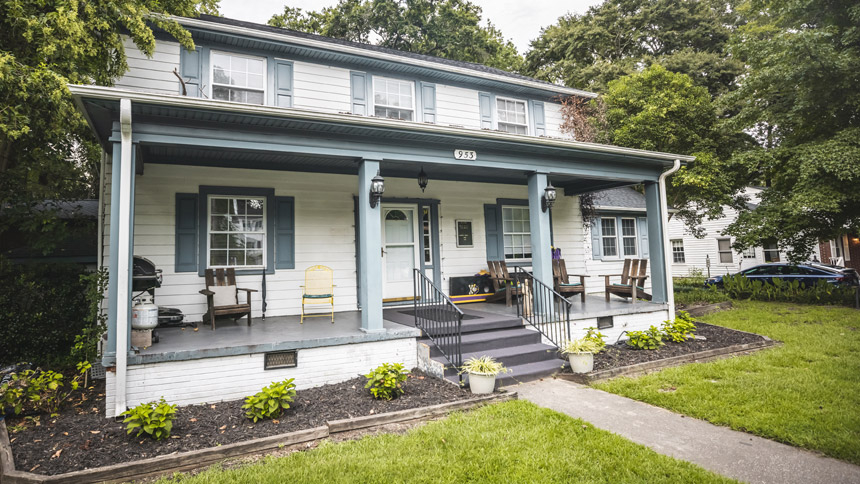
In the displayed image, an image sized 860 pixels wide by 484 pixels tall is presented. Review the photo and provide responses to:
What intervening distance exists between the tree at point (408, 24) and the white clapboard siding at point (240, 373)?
1792 cm

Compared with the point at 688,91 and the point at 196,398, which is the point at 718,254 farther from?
the point at 196,398

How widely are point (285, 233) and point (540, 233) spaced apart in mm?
4305

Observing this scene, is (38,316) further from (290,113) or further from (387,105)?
(387,105)

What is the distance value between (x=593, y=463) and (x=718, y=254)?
19809 millimetres

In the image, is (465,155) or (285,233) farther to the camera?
(285,233)

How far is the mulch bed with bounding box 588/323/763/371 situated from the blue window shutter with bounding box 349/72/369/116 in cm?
600

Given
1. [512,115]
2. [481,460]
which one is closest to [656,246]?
[512,115]

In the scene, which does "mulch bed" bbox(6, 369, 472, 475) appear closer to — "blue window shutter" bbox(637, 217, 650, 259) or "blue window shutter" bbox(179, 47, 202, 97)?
"blue window shutter" bbox(179, 47, 202, 97)

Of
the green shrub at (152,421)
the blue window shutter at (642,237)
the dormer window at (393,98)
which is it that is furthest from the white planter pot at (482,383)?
the blue window shutter at (642,237)

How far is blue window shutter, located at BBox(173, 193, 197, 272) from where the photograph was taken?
258 inches

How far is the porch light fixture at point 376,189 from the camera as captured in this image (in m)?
5.45

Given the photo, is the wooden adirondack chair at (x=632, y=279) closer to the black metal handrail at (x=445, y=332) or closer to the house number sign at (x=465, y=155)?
the house number sign at (x=465, y=155)

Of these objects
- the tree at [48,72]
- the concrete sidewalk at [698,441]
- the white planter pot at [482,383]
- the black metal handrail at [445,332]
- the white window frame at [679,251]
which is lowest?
the concrete sidewalk at [698,441]

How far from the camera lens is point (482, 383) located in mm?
4617
